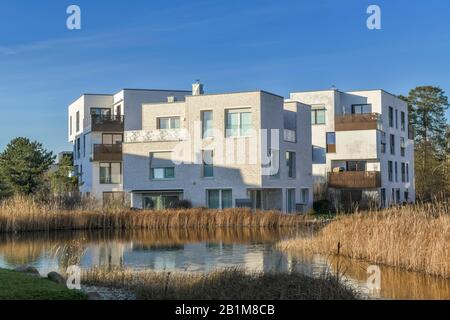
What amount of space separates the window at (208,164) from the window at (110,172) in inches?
429

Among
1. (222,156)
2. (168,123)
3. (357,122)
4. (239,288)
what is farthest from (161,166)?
(239,288)

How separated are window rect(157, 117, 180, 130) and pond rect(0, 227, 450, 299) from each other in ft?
41.2

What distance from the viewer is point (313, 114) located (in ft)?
153

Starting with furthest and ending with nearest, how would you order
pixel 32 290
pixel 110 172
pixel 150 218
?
pixel 110 172 < pixel 150 218 < pixel 32 290

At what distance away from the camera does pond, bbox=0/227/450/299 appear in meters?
13.3

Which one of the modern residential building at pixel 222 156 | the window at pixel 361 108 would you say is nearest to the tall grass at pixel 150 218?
the modern residential building at pixel 222 156

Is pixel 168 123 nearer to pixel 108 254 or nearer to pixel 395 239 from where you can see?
pixel 108 254

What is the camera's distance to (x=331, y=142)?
45.5 metres

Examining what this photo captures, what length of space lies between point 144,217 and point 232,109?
9.87 meters

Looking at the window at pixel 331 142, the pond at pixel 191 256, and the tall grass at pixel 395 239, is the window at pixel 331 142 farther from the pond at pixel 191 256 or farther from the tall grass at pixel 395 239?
the tall grass at pixel 395 239

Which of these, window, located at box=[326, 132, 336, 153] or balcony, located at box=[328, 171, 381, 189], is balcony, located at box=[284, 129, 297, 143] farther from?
window, located at box=[326, 132, 336, 153]

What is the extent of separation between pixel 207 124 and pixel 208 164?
2.46 metres
